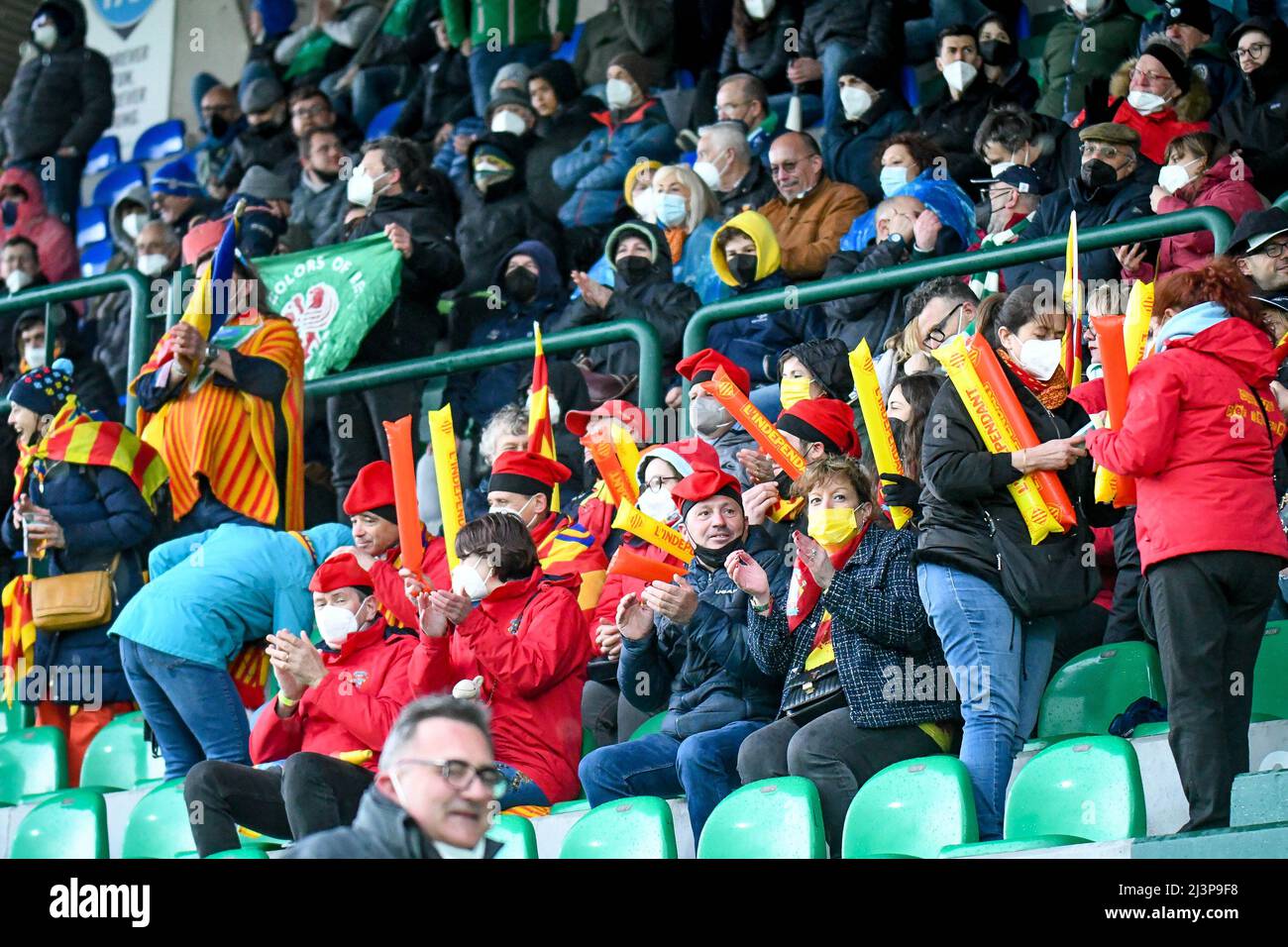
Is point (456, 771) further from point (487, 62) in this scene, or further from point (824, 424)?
point (487, 62)

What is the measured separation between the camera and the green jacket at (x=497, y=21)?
1135 centimetres

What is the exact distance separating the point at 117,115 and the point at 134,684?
798cm

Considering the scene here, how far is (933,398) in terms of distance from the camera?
5789 millimetres

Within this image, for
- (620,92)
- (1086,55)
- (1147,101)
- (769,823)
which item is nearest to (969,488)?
(769,823)

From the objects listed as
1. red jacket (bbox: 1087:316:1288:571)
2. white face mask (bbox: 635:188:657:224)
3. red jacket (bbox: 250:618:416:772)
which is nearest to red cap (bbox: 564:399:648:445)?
red jacket (bbox: 250:618:416:772)

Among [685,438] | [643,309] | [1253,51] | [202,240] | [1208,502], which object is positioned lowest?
[1208,502]

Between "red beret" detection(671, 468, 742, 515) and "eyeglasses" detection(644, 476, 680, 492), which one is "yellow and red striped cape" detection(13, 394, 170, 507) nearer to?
"eyeglasses" detection(644, 476, 680, 492)

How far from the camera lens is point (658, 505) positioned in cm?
660

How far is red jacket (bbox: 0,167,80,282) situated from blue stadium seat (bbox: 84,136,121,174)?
842 millimetres

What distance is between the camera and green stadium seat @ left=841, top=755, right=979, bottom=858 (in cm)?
495

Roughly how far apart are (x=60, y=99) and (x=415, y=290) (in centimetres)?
538
